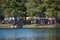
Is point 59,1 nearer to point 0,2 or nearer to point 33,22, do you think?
point 33,22

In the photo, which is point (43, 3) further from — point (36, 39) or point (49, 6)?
point (36, 39)

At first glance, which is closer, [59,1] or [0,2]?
[59,1]

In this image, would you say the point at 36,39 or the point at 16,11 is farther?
the point at 16,11

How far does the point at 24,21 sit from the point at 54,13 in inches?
363

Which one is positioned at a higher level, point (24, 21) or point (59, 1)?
point (59, 1)

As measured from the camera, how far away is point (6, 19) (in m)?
86.4

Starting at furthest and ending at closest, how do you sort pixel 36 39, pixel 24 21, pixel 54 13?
pixel 24 21 → pixel 54 13 → pixel 36 39

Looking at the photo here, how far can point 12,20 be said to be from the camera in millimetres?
84875

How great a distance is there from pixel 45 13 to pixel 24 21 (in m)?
7.10

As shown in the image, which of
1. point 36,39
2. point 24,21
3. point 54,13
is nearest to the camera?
point 36,39

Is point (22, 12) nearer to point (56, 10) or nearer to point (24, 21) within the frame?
point (24, 21)

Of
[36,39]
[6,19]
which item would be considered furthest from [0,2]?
[36,39]

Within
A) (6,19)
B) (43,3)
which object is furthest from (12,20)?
(43,3)

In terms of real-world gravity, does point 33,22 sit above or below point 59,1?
below
